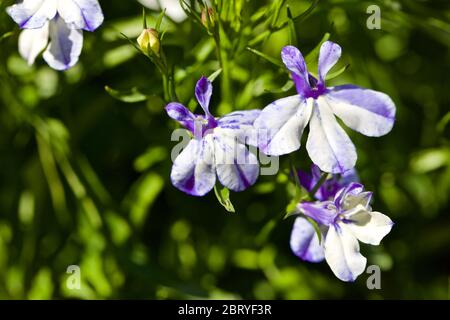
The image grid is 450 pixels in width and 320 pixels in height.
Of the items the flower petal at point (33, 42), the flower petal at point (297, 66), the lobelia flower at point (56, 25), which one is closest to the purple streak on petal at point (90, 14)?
the lobelia flower at point (56, 25)

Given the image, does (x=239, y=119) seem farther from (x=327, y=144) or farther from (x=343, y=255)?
(x=343, y=255)

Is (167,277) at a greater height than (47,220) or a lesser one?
lesser

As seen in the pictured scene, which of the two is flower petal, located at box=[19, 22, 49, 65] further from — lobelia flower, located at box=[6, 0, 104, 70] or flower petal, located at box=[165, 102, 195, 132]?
flower petal, located at box=[165, 102, 195, 132]

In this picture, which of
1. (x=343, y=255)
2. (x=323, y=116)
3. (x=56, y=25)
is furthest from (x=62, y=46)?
(x=343, y=255)

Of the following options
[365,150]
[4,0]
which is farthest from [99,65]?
[365,150]
